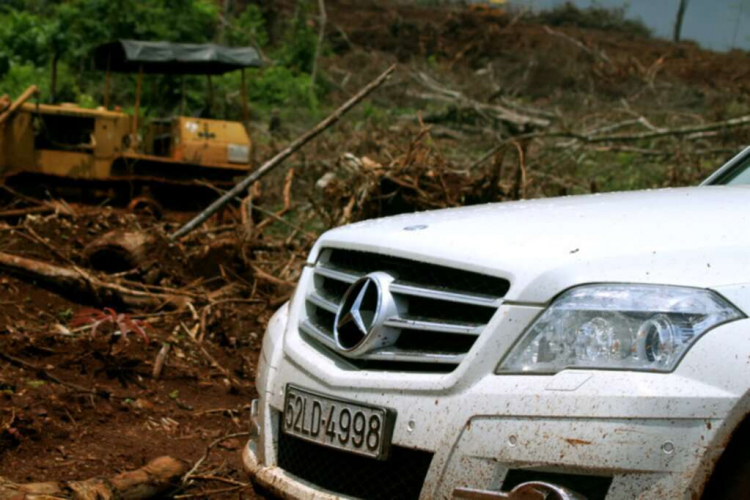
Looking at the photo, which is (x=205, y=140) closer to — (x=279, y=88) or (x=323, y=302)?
(x=279, y=88)

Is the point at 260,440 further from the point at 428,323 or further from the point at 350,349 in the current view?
the point at 428,323

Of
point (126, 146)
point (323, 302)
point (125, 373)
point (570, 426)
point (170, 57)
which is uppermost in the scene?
point (570, 426)

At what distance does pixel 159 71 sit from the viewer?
46.8 feet

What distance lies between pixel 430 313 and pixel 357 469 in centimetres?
→ 46

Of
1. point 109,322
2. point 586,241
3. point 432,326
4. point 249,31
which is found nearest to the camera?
point 586,241

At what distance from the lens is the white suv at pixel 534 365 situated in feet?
7.28

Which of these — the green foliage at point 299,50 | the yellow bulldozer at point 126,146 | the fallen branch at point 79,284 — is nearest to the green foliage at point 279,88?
the green foliage at point 299,50

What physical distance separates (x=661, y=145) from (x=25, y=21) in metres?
16.1

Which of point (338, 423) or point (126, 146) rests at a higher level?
point (338, 423)

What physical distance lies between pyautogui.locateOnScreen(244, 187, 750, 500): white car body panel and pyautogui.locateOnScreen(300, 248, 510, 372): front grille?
41 millimetres

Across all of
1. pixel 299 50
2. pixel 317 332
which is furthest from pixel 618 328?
pixel 299 50

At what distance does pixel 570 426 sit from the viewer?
2281mm

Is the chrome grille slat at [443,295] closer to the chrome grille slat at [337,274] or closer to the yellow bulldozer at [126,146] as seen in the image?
the chrome grille slat at [337,274]

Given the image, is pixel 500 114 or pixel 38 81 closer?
pixel 500 114
